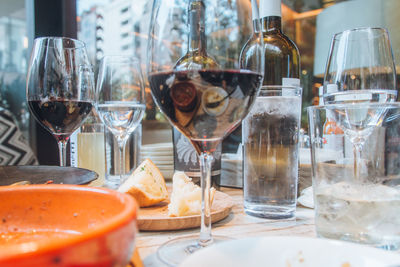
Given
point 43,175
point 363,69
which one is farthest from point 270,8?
point 43,175

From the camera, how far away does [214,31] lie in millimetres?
433

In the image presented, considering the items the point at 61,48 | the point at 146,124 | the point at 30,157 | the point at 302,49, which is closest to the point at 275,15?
the point at 61,48

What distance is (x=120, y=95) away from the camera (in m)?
0.82

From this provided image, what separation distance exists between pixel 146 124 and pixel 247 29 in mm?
2030

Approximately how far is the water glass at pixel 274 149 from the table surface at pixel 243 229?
0.04 m

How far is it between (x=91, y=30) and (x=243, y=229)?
227cm

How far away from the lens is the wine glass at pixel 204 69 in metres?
0.43

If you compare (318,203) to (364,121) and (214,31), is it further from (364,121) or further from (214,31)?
(214,31)

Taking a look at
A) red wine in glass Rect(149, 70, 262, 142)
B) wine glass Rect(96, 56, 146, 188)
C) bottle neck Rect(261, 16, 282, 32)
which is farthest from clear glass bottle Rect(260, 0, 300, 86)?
red wine in glass Rect(149, 70, 262, 142)

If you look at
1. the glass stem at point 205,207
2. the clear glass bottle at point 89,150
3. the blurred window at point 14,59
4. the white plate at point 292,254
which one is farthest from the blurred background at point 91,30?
the white plate at point 292,254

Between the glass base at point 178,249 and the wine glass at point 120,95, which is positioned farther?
the wine glass at point 120,95

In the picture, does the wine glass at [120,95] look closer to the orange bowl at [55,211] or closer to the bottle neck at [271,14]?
the bottle neck at [271,14]

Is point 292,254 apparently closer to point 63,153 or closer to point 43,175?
point 43,175

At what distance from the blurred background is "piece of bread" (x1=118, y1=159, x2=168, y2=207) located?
27.1 inches
